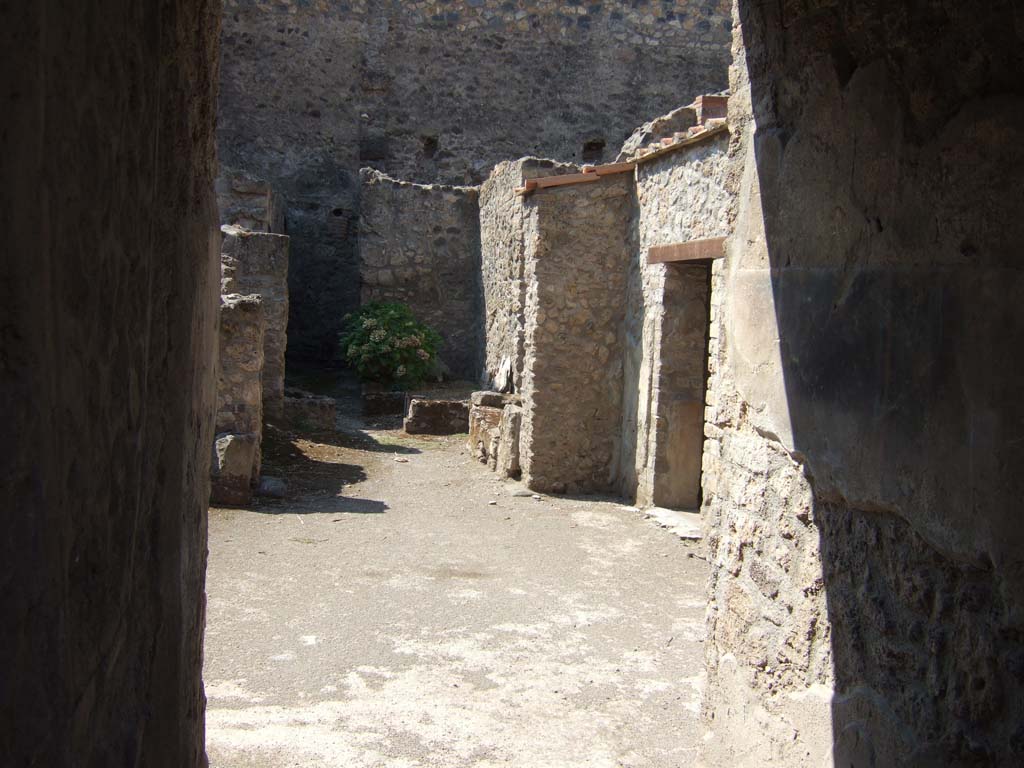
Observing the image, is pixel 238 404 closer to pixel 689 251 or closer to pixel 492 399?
pixel 492 399

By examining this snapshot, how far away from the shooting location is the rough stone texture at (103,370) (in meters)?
1.12

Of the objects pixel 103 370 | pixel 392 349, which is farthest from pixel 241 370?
pixel 103 370

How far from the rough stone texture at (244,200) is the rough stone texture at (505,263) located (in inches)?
116

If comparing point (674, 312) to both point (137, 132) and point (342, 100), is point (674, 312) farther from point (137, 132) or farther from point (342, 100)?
point (342, 100)

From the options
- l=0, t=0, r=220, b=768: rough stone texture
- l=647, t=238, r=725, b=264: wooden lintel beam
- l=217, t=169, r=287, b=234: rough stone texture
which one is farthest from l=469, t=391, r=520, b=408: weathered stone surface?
l=0, t=0, r=220, b=768: rough stone texture

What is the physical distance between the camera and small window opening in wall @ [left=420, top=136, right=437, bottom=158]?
1714 cm

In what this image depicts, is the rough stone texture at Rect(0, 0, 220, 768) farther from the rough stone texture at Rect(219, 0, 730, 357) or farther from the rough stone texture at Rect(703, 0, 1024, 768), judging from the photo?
the rough stone texture at Rect(219, 0, 730, 357)

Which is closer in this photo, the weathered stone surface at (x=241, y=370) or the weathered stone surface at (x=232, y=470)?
the weathered stone surface at (x=232, y=470)

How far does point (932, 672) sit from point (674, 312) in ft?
20.2

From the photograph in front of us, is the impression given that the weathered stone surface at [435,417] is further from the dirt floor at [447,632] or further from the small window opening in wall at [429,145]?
the small window opening in wall at [429,145]

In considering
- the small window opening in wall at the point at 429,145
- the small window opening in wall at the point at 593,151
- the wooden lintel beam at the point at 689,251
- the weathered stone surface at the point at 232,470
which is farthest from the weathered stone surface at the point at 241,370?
the small window opening in wall at the point at 593,151

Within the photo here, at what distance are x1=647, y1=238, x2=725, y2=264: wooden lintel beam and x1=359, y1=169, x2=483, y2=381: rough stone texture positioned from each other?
6321 millimetres

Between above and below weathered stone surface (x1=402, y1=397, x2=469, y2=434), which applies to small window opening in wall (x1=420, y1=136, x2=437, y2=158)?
above

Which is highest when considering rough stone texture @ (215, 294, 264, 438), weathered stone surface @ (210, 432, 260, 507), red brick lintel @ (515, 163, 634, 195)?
red brick lintel @ (515, 163, 634, 195)
